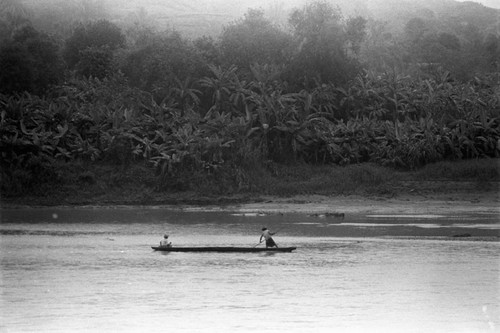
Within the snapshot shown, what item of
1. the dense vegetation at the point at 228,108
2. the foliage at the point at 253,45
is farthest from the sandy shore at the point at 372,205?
the foliage at the point at 253,45

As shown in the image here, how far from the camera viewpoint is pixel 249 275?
3153 cm

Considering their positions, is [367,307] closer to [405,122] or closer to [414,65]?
[405,122]

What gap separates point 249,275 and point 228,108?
2637 cm

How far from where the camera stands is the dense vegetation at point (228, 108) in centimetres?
5094

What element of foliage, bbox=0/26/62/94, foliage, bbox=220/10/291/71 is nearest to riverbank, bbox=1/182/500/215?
foliage, bbox=0/26/62/94

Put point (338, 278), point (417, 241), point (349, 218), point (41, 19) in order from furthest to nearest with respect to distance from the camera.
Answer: point (41, 19), point (349, 218), point (417, 241), point (338, 278)

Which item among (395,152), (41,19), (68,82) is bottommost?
(395,152)

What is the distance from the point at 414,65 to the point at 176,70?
24.8 m

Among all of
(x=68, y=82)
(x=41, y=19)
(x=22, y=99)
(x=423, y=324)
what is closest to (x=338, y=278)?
(x=423, y=324)

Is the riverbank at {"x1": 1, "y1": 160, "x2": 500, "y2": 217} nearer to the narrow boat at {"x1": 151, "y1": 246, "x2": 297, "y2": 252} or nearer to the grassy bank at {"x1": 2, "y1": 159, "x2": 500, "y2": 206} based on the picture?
the grassy bank at {"x1": 2, "y1": 159, "x2": 500, "y2": 206}

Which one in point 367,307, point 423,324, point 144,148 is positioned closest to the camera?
point 423,324

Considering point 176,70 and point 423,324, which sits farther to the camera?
point 176,70

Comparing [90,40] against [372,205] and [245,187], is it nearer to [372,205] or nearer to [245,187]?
[245,187]

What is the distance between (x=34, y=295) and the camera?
27.5m
